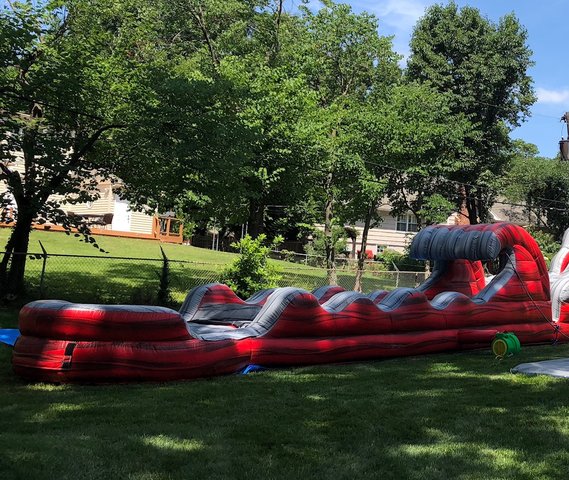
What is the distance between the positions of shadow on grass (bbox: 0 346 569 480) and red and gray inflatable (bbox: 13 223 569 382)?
340mm

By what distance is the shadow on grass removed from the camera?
14.3 feet

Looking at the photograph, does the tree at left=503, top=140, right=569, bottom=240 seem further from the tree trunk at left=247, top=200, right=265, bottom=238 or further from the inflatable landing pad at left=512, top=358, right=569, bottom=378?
the inflatable landing pad at left=512, top=358, right=569, bottom=378

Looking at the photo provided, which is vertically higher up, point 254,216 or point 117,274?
point 254,216

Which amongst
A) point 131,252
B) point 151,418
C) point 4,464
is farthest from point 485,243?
point 131,252

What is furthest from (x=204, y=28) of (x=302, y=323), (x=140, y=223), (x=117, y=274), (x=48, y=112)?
(x=302, y=323)

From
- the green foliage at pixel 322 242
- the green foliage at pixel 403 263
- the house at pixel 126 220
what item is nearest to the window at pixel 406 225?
the green foliage at pixel 322 242

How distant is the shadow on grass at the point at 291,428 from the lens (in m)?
4.35

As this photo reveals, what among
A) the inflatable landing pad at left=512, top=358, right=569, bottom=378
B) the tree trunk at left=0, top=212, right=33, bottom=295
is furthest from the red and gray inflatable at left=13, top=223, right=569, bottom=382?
the tree trunk at left=0, top=212, right=33, bottom=295

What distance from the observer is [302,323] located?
9.09 meters

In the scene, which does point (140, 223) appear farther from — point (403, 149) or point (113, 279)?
point (403, 149)

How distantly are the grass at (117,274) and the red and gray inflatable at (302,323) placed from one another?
4061 millimetres

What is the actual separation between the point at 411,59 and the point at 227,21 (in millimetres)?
11067

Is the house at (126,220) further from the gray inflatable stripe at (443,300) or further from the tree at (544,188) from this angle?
the tree at (544,188)

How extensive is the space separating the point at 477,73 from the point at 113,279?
22085 mm
